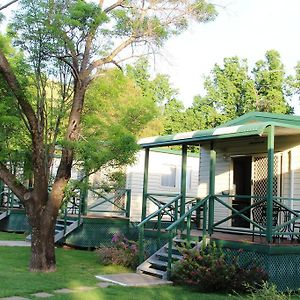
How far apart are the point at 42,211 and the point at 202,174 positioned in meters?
5.73

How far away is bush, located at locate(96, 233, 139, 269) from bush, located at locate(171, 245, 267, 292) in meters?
2.13

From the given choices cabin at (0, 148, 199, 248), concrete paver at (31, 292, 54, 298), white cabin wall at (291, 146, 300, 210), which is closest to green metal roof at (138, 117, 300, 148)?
white cabin wall at (291, 146, 300, 210)

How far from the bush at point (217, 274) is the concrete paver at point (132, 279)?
0.63m

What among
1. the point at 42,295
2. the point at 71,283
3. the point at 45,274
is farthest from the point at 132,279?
the point at 42,295

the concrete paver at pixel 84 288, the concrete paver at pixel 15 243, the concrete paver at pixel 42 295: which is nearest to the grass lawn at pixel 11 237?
the concrete paver at pixel 15 243

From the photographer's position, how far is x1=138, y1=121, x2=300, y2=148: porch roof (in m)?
9.52

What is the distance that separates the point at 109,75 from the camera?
11.1 meters

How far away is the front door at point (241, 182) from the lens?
13047 millimetres

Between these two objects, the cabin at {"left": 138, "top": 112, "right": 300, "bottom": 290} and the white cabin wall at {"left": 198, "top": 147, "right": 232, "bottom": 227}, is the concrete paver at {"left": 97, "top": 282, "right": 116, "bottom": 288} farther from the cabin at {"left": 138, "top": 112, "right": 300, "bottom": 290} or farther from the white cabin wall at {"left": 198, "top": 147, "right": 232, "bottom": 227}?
the white cabin wall at {"left": 198, "top": 147, "right": 232, "bottom": 227}

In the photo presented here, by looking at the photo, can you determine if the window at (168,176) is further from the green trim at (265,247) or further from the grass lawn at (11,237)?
the green trim at (265,247)

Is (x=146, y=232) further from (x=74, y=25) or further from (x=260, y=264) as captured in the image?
(x=74, y=25)

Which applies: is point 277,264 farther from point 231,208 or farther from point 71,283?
point 71,283

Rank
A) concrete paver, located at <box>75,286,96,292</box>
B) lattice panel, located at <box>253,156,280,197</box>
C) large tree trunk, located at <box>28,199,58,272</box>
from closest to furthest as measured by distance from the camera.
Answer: concrete paver, located at <box>75,286,96,292</box> < large tree trunk, located at <box>28,199,58,272</box> < lattice panel, located at <box>253,156,280,197</box>

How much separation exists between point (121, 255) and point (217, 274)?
10.5ft
